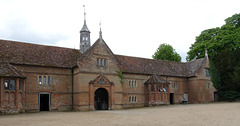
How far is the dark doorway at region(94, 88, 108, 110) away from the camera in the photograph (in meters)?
36.3

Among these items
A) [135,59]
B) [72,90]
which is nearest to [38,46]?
[72,90]

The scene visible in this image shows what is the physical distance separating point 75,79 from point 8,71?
9150 millimetres

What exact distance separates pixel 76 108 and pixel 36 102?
5410mm

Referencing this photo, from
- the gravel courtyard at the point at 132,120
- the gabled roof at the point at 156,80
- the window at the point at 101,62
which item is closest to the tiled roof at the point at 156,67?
the gabled roof at the point at 156,80

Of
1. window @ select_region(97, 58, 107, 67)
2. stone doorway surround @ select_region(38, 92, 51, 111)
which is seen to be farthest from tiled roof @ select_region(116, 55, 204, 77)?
stone doorway surround @ select_region(38, 92, 51, 111)

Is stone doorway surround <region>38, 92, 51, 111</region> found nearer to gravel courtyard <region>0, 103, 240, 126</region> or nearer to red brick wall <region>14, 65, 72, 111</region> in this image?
red brick wall <region>14, 65, 72, 111</region>

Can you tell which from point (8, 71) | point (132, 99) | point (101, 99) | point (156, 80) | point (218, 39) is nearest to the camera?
point (8, 71)

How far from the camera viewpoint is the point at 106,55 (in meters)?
36.2

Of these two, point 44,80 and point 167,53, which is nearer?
point 44,80

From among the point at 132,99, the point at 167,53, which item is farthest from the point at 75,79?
the point at 167,53

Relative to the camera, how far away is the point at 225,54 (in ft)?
162

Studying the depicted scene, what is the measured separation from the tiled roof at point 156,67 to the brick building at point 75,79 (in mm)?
231

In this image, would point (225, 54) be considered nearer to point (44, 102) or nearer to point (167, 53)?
point (167, 53)

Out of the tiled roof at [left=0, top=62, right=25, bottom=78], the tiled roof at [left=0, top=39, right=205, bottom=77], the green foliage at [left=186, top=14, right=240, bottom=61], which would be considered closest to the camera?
the tiled roof at [left=0, top=62, right=25, bottom=78]
